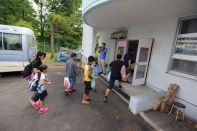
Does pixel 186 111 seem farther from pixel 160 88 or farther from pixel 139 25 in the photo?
pixel 139 25

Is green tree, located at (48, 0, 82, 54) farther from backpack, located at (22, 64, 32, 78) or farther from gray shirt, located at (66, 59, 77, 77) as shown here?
backpack, located at (22, 64, 32, 78)

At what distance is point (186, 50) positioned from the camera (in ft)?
14.0

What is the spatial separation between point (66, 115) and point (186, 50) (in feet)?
Result: 14.4

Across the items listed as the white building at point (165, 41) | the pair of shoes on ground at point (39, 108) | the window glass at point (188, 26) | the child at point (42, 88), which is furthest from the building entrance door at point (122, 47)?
the pair of shoes on ground at point (39, 108)

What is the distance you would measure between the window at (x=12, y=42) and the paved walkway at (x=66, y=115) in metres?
2.45

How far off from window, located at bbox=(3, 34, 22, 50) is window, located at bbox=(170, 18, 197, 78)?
7135 mm

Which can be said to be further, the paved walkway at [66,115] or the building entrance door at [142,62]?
the building entrance door at [142,62]

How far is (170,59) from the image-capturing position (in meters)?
4.75

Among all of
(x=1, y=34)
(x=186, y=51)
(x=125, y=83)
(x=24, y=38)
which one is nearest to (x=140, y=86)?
(x=125, y=83)

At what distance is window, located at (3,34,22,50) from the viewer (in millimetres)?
6211

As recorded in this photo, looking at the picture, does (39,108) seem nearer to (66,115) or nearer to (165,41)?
(66,115)

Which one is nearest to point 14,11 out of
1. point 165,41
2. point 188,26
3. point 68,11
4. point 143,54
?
point 68,11

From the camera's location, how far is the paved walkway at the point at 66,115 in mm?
3023

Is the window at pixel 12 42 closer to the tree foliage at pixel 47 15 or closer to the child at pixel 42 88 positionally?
the child at pixel 42 88
